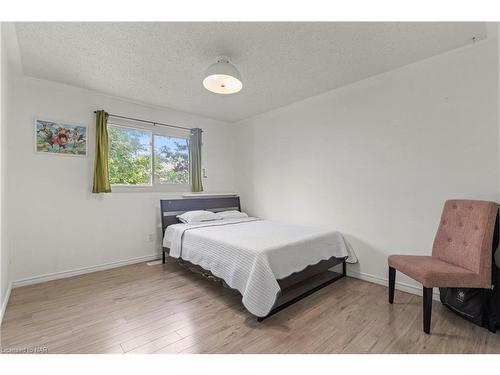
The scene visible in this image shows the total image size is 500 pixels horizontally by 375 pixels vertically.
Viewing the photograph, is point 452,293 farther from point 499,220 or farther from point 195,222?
point 195,222

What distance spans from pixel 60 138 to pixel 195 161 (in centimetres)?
188

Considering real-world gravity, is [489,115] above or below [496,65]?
below

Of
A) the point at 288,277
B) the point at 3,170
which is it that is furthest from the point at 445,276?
the point at 3,170

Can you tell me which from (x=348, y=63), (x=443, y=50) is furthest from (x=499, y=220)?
(x=348, y=63)

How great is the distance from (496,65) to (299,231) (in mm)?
2417

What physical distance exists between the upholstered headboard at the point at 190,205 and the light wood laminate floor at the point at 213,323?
3.85 ft

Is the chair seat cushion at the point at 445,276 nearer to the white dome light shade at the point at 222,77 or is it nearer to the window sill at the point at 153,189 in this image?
the white dome light shade at the point at 222,77

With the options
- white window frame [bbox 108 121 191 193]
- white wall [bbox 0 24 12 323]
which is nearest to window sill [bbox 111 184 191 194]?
white window frame [bbox 108 121 191 193]

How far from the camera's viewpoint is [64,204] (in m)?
3.00

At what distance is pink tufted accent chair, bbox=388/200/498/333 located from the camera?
1778 millimetres

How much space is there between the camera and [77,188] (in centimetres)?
310

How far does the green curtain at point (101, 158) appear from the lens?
315cm

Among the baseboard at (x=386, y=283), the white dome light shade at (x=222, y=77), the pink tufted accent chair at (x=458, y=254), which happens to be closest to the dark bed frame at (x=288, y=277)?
the baseboard at (x=386, y=283)

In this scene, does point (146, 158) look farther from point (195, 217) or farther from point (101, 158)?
point (195, 217)
